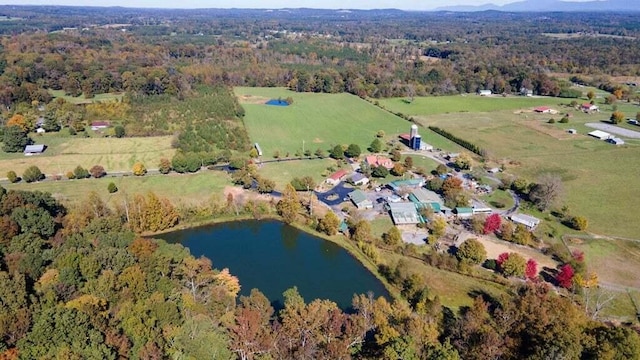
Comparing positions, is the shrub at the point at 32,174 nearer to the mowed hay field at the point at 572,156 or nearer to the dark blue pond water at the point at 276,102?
the dark blue pond water at the point at 276,102

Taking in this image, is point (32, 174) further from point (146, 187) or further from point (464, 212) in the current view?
point (464, 212)

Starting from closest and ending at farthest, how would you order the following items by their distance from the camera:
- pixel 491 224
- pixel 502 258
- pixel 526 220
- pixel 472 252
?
pixel 502 258, pixel 472 252, pixel 491 224, pixel 526 220

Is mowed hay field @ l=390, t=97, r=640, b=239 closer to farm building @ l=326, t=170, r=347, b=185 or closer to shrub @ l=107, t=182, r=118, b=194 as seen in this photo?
farm building @ l=326, t=170, r=347, b=185

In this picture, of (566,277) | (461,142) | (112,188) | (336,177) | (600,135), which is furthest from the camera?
(600,135)

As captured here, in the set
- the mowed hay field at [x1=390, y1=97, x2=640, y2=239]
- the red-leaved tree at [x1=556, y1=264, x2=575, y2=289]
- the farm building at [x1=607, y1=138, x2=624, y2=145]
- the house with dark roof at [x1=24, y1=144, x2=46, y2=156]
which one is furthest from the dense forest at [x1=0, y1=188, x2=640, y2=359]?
the farm building at [x1=607, y1=138, x2=624, y2=145]

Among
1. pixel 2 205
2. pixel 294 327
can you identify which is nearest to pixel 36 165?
pixel 2 205

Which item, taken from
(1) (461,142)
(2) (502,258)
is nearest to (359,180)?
(2) (502,258)

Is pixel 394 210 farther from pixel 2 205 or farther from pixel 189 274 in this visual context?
pixel 2 205
